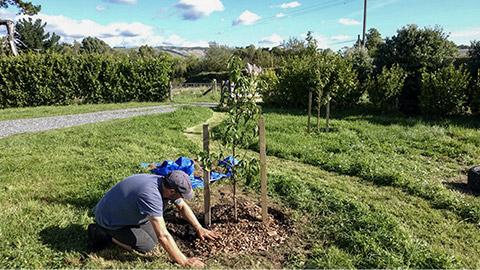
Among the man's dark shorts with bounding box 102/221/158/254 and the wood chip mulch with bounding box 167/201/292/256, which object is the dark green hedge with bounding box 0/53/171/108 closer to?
the wood chip mulch with bounding box 167/201/292/256

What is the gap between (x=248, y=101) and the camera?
10.8 ft

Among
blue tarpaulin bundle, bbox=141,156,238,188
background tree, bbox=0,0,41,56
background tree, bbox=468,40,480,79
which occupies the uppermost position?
background tree, bbox=0,0,41,56

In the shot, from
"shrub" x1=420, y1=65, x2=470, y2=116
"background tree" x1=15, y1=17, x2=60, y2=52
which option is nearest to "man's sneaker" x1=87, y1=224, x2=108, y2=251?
"shrub" x1=420, y1=65, x2=470, y2=116

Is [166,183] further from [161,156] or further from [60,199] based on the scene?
[161,156]

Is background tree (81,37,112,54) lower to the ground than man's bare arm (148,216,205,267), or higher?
higher

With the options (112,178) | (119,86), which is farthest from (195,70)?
(112,178)

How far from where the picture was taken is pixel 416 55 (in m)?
11.0

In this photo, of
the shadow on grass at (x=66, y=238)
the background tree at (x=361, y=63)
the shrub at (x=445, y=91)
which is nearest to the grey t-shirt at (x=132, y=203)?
the shadow on grass at (x=66, y=238)

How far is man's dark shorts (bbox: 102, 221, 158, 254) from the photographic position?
305 cm

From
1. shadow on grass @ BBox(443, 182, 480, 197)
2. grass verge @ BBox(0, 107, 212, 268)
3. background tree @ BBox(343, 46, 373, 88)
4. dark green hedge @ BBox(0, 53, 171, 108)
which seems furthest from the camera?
dark green hedge @ BBox(0, 53, 171, 108)

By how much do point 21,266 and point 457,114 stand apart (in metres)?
12.4

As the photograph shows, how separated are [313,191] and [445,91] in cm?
792

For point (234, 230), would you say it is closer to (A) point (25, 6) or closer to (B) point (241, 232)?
(B) point (241, 232)

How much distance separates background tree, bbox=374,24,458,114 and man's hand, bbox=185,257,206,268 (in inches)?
434
